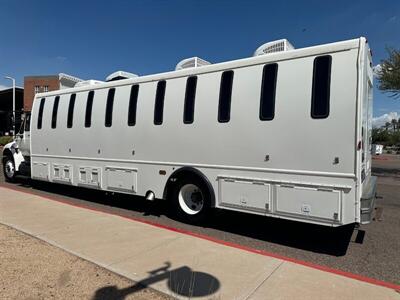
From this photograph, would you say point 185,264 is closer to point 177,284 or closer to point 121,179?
point 177,284

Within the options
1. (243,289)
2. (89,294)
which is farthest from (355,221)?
(89,294)

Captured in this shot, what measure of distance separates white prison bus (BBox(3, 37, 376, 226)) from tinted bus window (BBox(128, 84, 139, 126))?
0.09 feet

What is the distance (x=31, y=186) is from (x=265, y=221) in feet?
25.8

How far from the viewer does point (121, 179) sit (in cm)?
779

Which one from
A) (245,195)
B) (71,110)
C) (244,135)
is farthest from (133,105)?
(245,195)

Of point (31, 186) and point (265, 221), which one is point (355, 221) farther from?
point (31, 186)

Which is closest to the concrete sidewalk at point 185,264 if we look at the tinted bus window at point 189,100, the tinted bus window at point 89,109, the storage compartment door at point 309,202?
the storage compartment door at point 309,202

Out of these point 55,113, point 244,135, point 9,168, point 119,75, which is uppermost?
point 119,75

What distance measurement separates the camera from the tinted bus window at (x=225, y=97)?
19.9ft

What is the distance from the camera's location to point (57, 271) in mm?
4285

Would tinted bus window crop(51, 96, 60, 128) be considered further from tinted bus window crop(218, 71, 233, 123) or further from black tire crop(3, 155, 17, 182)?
tinted bus window crop(218, 71, 233, 123)

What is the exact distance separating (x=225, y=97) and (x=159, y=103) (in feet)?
5.20

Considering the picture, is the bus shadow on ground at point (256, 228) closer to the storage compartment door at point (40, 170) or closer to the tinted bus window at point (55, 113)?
the storage compartment door at point (40, 170)

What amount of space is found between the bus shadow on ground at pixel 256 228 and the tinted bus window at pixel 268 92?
2096 millimetres
